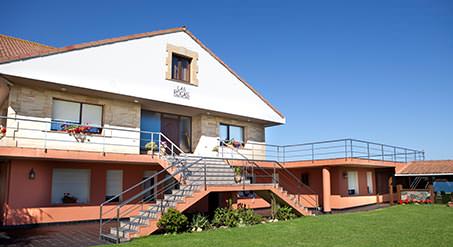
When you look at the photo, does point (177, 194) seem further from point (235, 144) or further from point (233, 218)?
point (235, 144)

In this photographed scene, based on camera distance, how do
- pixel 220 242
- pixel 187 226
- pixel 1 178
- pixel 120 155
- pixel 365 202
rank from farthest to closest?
pixel 365 202, pixel 1 178, pixel 120 155, pixel 187 226, pixel 220 242

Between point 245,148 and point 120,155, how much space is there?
874 cm

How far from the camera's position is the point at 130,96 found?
16500mm

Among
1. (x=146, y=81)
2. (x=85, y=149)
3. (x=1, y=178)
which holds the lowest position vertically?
(x=1, y=178)

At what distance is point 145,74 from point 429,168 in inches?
683

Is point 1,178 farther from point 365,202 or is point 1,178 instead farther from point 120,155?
point 365,202

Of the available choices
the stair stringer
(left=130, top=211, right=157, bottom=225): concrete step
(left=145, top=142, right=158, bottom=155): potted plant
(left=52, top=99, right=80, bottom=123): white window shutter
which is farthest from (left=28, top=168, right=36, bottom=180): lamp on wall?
the stair stringer

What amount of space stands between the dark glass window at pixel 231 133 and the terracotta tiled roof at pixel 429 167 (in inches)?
404

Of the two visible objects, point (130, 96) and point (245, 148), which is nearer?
point (130, 96)

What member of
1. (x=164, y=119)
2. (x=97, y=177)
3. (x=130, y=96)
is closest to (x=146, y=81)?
(x=130, y=96)

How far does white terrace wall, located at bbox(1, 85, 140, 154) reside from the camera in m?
14.1

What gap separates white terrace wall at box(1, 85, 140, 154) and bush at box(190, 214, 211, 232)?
5026 mm

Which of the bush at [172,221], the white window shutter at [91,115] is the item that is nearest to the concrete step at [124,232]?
the bush at [172,221]

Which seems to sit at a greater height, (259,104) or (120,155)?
(259,104)
